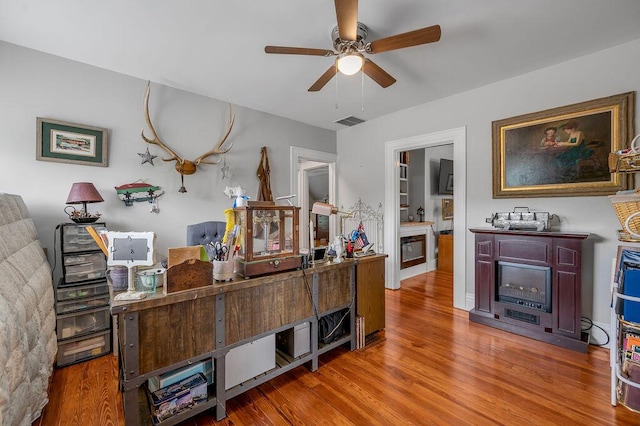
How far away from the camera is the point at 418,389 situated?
1903 millimetres

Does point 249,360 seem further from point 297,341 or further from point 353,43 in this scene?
point 353,43

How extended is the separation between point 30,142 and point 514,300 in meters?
4.83

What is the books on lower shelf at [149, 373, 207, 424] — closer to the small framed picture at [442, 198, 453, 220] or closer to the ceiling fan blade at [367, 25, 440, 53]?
the ceiling fan blade at [367, 25, 440, 53]

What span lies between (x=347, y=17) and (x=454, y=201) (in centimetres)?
258

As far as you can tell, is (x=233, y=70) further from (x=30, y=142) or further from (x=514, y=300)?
(x=514, y=300)

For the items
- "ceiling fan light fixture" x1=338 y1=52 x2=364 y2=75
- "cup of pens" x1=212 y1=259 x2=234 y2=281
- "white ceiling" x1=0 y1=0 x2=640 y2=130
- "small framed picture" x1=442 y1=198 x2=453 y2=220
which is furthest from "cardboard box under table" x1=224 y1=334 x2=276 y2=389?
"small framed picture" x1=442 y1=198 x2=453 y2=220

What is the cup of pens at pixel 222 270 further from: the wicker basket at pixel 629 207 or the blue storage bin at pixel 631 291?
the wicker basket at pixel 629 207

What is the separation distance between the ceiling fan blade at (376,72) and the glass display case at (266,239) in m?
1.29

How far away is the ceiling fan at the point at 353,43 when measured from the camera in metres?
1.67

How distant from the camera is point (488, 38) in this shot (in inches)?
89.7

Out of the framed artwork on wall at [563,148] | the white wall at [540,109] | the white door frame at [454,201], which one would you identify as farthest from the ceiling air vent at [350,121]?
the framed artwork on wall at [563,148]

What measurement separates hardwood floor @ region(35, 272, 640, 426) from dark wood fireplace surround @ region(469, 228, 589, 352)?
14cm

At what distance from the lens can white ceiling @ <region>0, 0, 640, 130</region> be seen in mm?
1926

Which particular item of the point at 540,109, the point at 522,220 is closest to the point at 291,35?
the point at 540,109
